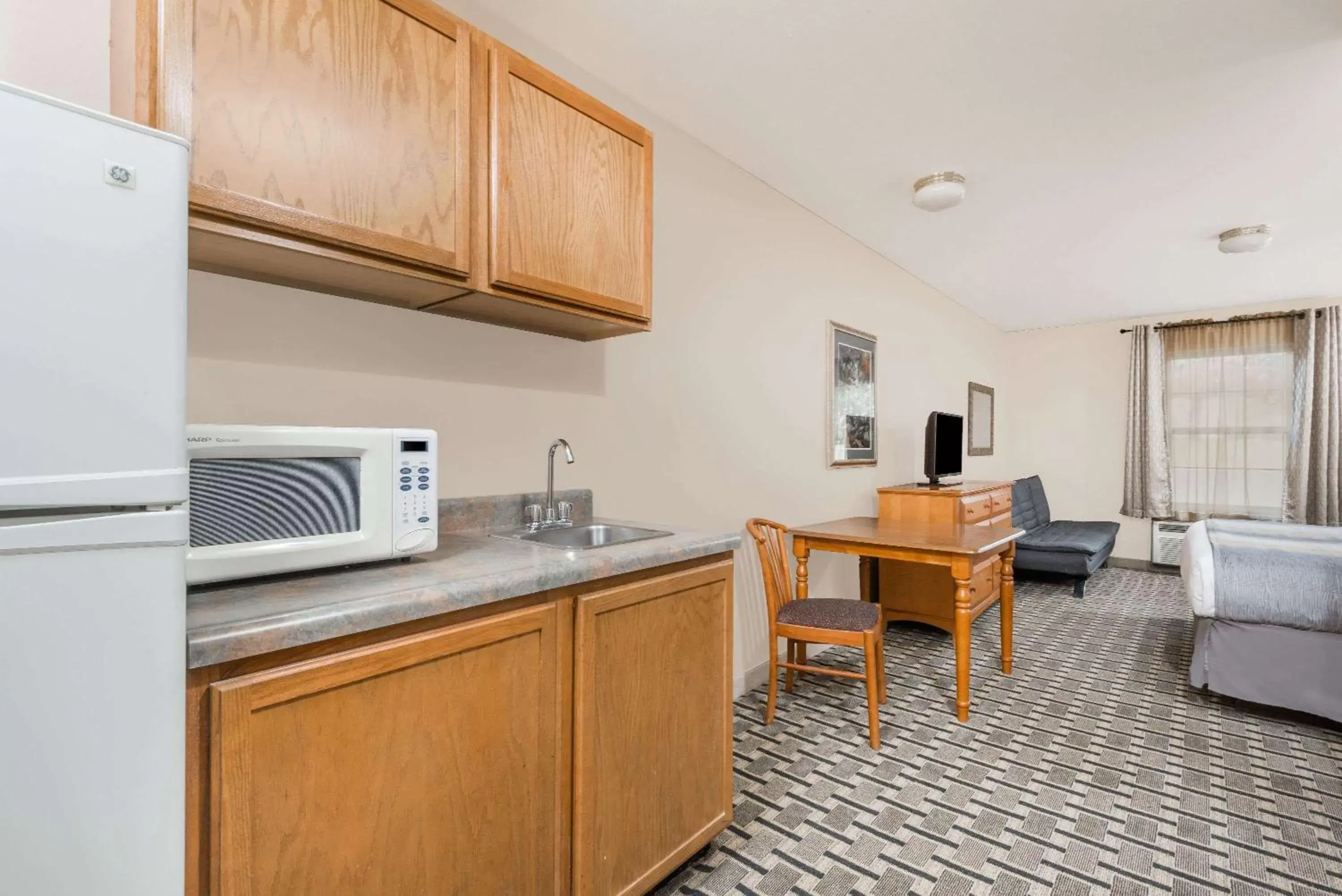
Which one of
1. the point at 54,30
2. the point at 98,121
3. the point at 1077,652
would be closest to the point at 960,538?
the point at 1077,652

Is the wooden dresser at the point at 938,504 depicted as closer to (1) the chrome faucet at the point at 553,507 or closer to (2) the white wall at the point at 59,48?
(1) the chrome faucet at the point at 553,507

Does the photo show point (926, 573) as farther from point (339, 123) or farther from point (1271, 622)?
point (339, 123)

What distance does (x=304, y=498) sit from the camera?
119 centimetres

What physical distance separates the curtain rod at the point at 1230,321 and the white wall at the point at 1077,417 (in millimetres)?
116

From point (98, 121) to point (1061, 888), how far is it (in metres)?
2.53

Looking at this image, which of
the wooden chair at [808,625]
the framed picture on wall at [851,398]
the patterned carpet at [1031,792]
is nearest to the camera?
the patterned carpet at [1031,792]

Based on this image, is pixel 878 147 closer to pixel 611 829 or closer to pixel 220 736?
pixel 611 829

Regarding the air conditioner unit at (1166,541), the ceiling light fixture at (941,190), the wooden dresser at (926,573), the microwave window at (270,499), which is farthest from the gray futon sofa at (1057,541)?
the microwave window at (270,499)

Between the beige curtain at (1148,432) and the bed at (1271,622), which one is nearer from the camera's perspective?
the bed at (1271,622)

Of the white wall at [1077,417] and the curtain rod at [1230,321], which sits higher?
the curtain rod at [1230,321]

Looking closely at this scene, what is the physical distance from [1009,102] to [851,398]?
1.76 m

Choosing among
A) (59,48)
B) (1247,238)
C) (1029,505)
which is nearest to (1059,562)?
(1029,505)

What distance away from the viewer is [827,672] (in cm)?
249

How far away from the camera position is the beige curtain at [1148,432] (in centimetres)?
595
